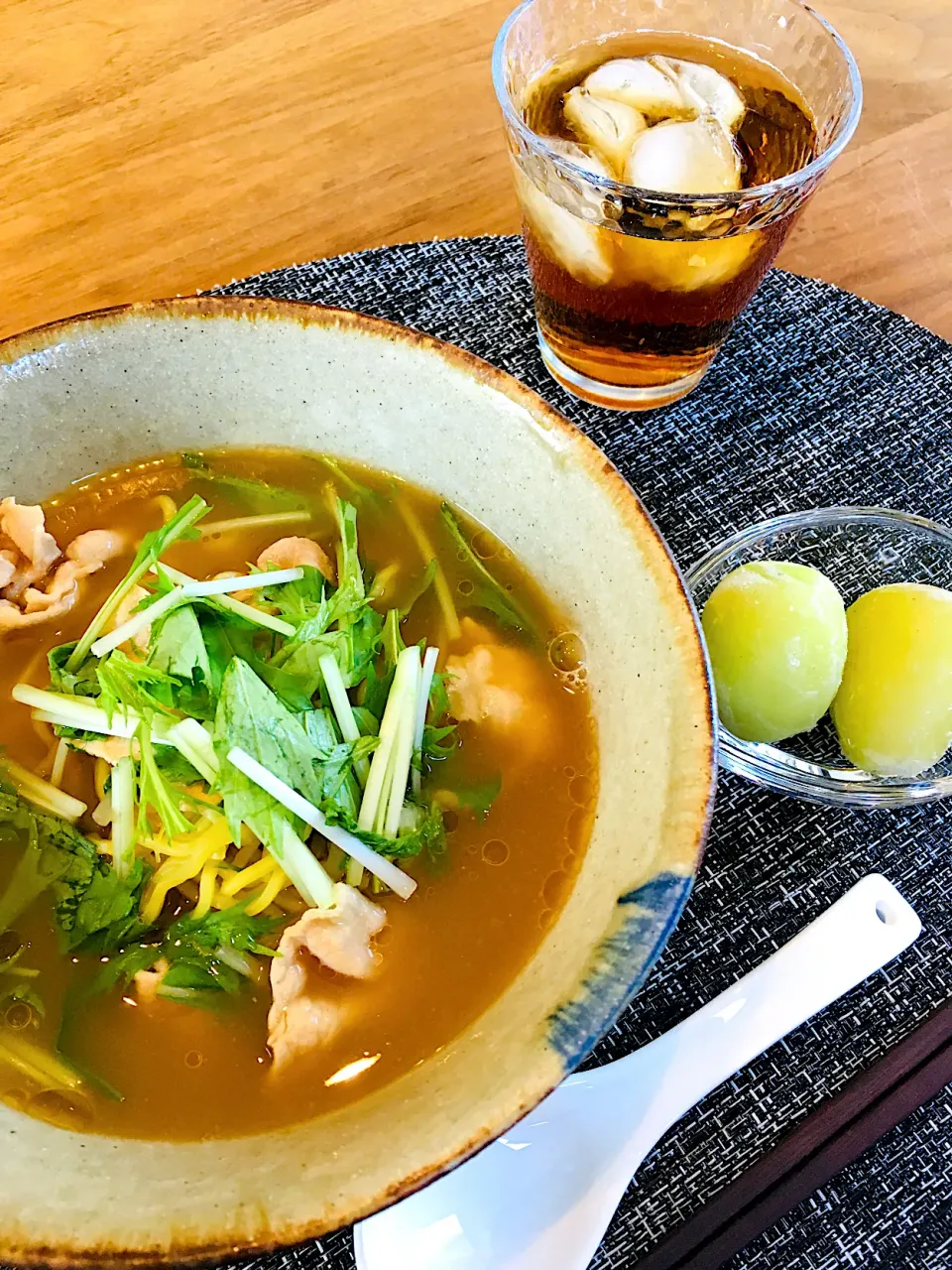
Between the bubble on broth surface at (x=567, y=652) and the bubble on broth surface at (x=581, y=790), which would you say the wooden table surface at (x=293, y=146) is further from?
the bubble on broth surface at (x=581, y=790)

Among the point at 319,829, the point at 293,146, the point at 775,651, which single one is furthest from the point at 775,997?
the point at 293,146

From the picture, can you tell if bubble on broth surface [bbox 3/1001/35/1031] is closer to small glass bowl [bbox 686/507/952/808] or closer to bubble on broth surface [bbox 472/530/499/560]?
bubble on broth surface [bbox 472/530/499/560]

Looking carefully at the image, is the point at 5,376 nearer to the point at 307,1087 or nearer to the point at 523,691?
the point at 523,691

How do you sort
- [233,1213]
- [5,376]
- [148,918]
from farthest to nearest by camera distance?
[5,376] < [148,918] < [233,1213]

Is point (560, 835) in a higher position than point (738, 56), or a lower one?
lower

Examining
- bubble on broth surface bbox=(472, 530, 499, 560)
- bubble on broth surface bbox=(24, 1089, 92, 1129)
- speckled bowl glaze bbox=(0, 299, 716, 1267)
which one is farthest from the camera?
bubble on broth surface bbox=(472, 530, 499, 560)

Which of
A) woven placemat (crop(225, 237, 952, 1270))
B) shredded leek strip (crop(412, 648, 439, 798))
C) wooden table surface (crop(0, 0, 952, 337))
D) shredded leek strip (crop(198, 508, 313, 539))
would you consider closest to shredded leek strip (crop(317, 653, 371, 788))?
shredded leek strip (crop(412, 648, 439, 798))

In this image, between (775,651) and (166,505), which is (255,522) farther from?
(775,651)

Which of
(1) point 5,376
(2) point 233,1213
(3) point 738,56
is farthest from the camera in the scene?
(3) point 738,56

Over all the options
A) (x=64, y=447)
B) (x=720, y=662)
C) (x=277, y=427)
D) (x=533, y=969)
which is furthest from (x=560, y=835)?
(x=64, y=447)
